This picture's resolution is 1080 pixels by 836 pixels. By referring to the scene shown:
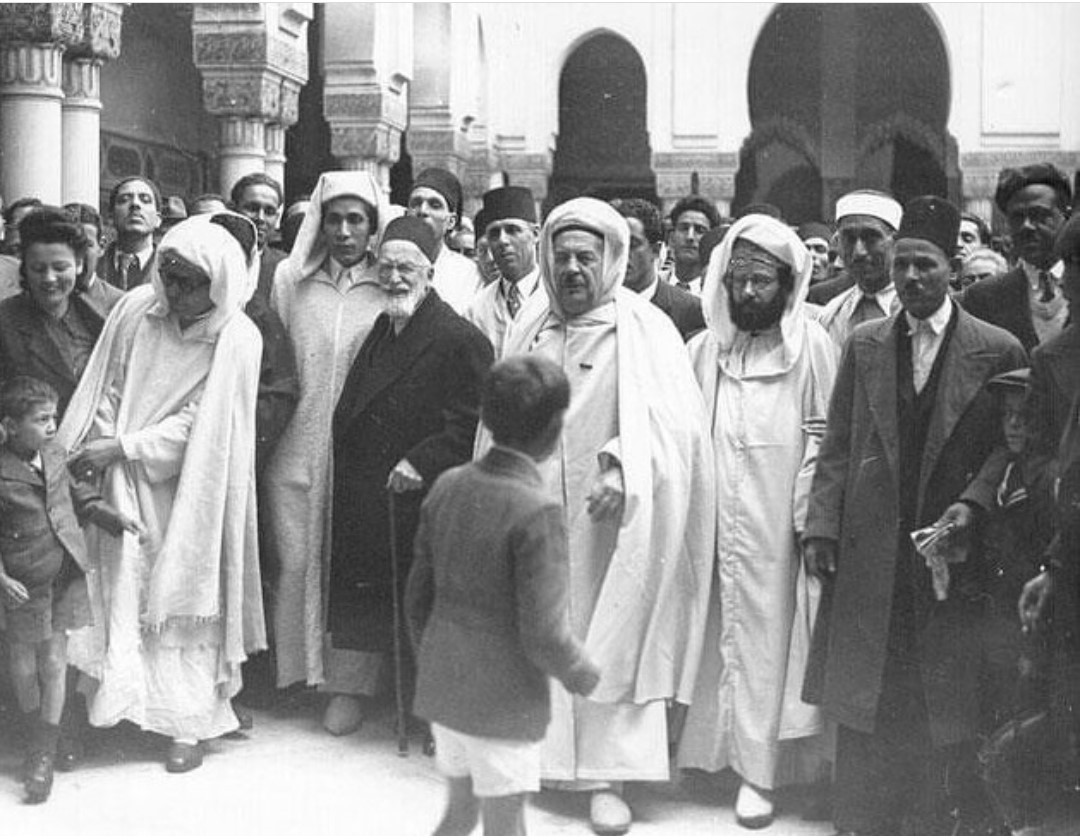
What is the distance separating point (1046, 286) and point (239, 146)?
284 inches

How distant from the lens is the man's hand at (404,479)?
4.34 metres

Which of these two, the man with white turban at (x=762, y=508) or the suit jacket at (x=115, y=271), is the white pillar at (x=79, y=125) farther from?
the man with white turban at (x=762, y=508)

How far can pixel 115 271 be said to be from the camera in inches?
236

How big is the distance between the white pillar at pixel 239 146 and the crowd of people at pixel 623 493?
5533mm

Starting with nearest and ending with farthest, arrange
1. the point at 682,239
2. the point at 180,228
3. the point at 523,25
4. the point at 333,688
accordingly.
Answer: the point at 180,228, the point at 333,688, the point at 682,239, the point at 523,25

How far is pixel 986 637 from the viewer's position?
3807mm

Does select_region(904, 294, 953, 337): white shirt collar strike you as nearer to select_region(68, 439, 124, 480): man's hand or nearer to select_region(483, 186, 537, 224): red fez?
select_region(483, 186, 537, 224): red fez

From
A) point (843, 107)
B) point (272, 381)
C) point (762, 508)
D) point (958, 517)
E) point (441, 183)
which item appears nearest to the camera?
point (958, 517)

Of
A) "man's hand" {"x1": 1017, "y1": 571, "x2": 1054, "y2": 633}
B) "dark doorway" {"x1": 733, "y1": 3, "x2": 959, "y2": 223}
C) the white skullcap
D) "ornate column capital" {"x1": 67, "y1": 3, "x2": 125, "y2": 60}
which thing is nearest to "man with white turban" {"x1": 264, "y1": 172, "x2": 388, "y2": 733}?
the white skullcap

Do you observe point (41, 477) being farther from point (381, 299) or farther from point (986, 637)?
point (986, 637)

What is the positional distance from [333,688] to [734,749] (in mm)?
1378

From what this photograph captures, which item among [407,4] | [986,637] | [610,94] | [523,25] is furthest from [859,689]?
[610,94]

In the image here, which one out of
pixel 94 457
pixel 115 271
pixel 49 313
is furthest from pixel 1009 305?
pixel 115 271

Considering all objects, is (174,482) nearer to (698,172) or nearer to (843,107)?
(698,172)
